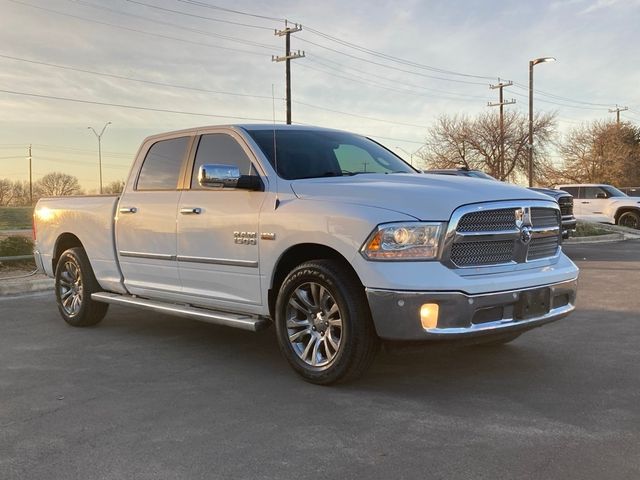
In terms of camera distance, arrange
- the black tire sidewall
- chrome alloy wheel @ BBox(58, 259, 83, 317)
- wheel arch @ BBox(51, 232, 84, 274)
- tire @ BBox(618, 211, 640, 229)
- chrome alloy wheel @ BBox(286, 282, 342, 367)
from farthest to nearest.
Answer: tire @ BBox(618, 211, 640, 229) < wheel arch @ BBox(51, 232, 84, 274) < chrome alloy wheel @ BBox(58, 259, 83, 317) < chrome alloy wheel @ BBox(286, 282, 342, 367) < the black tire sidewall

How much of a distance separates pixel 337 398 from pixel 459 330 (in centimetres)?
94

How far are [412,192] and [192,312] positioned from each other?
7.48 feet

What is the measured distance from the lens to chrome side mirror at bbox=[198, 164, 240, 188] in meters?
4.72

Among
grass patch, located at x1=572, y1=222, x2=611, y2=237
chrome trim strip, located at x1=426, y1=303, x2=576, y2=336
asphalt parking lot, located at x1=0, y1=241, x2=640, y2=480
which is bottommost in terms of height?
asphalt parking lot, located at x1=0, y1=241, x2=640, y2=480

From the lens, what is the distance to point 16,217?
21.3 metres

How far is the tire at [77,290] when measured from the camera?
22.1 feet

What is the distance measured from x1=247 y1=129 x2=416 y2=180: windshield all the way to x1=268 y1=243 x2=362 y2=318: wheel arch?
635mm

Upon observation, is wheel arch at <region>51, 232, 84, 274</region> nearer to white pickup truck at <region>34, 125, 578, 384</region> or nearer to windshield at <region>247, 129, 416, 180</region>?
white pickup truck at <region>34, 125, 578, 384</region>

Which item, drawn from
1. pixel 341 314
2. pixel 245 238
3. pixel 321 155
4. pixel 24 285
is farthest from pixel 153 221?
pixel 24 285

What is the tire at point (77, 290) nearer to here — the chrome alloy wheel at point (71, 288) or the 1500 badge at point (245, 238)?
the chrome alloy wheel at point (71, 288)

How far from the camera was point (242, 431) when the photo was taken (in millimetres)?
3607

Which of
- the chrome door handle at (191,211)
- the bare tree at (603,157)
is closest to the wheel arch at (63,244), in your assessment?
the chrome door handle at (191,211)

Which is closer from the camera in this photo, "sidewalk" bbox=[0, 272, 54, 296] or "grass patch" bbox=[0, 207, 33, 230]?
"sidewalk" bbox=[0, 272, 54, 296]

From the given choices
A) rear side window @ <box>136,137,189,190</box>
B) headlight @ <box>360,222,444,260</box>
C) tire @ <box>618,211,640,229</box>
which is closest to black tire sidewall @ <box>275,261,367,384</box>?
headlight @ <box>360,222,444,260</box>
